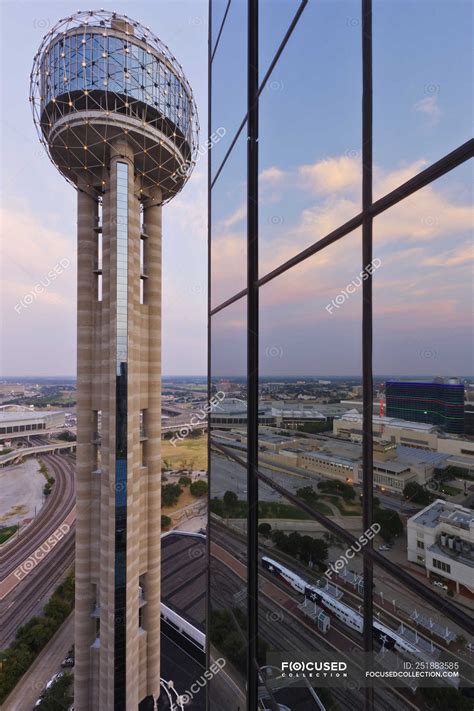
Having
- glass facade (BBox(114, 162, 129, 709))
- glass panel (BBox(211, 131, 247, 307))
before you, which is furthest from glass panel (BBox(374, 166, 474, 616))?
glass facade (BBox(114, 162, 129, 709))

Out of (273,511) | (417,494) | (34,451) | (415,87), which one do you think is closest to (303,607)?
(273,511)

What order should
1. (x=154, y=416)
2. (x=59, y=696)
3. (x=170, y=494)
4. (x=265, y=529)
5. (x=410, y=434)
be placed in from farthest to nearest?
1. (x=170, y=494)
2. (x=59, y=696)
3. (x=154, y=416)
4. (x=265, y=529)
5. (x=410, y=434)

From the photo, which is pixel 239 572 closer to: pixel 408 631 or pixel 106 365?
pixel 408 631

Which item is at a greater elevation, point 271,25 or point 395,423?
point 271,25

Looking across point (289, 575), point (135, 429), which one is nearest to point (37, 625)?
point (135, 429)

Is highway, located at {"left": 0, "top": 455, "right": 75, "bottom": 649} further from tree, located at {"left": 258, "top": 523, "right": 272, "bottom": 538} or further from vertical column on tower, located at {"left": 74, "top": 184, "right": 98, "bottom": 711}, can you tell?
tree, located at {"left": 258, "top": 523, "right": 272, "bottom": 538}

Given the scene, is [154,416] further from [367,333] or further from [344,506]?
[367,333]
